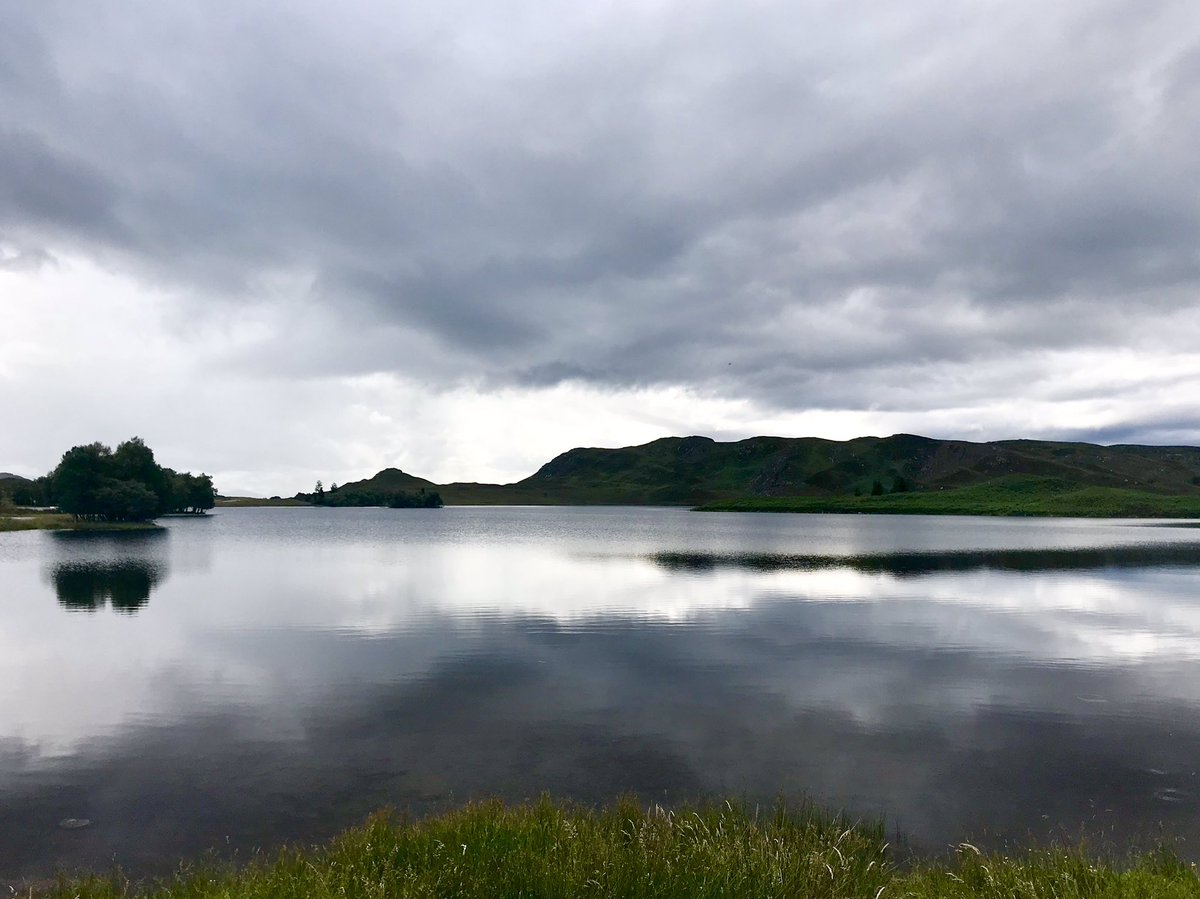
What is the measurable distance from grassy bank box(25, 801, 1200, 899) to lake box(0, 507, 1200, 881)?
7.31ft

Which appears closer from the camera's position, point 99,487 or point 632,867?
point 632,867

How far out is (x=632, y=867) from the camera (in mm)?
11727

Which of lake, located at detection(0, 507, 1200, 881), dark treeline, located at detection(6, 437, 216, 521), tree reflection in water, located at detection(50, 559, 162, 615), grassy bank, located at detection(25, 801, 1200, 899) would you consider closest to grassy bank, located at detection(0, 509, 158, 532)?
dark treeline, located at detection(6, 437, 216, 521)

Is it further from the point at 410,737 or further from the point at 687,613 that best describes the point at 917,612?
the point at 410,737

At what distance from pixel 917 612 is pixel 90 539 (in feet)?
424

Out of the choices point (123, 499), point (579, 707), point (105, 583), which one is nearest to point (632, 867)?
point (579, 707)

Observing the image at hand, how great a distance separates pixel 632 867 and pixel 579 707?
14.1 m

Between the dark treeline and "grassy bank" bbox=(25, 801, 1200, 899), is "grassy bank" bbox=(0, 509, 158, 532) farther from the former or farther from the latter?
"grassy bank" bbox=(25, 801, 1200, 899)

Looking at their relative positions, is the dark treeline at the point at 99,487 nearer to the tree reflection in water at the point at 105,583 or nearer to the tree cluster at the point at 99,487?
the tree cluster at the point at 99,487

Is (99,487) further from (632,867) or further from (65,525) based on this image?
(632,867)

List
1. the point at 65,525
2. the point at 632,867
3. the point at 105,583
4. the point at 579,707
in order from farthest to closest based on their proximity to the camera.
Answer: the point at 65,525
the point at 105,583
the point at 579,707
the point at 632,867

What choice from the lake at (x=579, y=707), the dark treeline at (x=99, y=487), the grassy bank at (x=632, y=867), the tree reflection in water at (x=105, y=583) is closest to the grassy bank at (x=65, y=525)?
the dark treeline at (x=99, y=487)

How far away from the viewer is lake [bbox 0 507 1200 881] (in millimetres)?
17250

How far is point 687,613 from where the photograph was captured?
4666 centimetres
